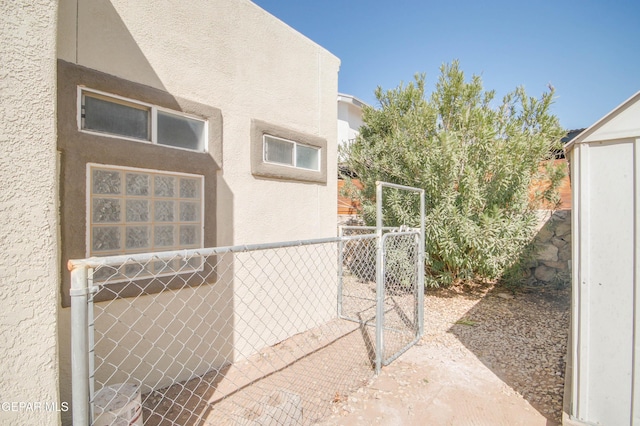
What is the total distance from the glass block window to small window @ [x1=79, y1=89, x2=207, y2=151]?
0.35m

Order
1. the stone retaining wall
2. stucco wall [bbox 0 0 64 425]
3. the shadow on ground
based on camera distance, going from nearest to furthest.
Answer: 1. stucco wall [bbox 0 0 64 425]
2. the shadow on ground
3. the stone retaining wall

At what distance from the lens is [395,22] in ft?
26.1

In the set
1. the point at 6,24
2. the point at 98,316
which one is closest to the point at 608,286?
the point at 6,24

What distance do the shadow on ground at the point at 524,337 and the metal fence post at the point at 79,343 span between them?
134 inches

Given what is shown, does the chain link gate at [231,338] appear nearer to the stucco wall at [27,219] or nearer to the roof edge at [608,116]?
the stucco wall at [27,219]

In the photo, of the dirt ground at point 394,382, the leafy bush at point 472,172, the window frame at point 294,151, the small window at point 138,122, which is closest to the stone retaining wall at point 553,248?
the leafy bush at point 472,172

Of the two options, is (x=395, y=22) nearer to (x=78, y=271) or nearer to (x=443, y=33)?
(x=443, y=33)

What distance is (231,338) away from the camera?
380 centimetres

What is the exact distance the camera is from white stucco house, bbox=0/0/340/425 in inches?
53.6

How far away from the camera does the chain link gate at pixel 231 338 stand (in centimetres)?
279

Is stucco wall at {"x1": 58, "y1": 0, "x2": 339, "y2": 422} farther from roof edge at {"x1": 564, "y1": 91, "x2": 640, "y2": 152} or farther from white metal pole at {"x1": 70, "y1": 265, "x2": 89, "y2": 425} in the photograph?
roof edge at {"x1": 564, "y1": 91, "x2": 640, "y2": 152}

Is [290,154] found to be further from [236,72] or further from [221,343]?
[221,343]

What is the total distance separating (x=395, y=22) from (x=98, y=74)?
7406mm

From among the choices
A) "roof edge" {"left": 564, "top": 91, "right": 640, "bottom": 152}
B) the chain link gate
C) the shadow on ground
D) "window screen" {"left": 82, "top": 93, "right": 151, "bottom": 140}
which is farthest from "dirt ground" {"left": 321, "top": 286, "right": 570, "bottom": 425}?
"window screen" {"left": 82, "top": 93, "right": 151, "bottom": 140}
